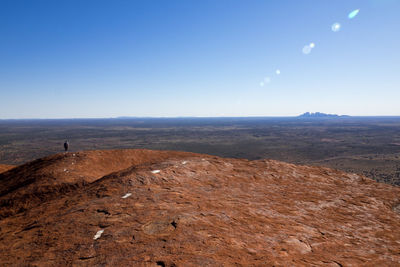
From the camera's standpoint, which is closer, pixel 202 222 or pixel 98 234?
pixel 98 234

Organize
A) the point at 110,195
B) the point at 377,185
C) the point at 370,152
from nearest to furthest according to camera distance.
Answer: the point at 110,195 < the point at 377,185 < the point at 370,152

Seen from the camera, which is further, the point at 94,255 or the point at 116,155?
the point at 116,155

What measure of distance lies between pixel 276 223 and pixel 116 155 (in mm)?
13925

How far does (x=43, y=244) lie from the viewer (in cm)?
491

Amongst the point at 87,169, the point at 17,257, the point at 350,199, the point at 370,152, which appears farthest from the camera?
the point at 370,152

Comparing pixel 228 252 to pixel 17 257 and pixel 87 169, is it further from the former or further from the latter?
pixel 87 169

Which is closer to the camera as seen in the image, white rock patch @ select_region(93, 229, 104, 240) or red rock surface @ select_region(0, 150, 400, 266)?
red rock surface @ select_region(0, 150, 400, 266)

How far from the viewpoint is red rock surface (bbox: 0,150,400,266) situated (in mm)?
4473

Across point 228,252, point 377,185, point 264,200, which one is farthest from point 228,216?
point 377,185

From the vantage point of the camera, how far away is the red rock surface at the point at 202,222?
14.7 ft

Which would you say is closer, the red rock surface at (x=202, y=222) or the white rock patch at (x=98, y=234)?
Answer: the red rock surface at (x=202, y=222)

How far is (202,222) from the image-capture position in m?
5.58

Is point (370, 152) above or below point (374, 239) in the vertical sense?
below

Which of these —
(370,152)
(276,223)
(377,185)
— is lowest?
(370,152)
